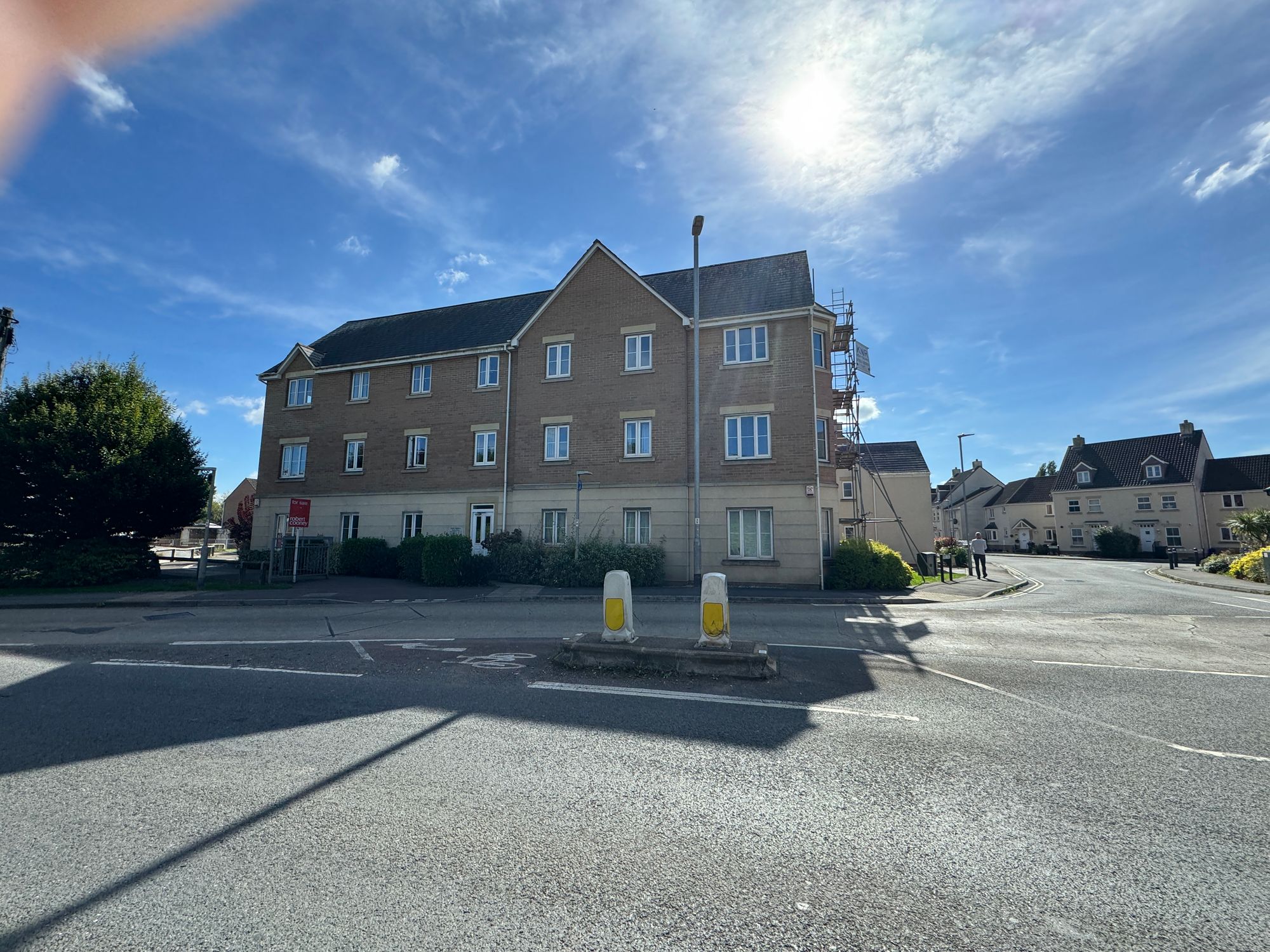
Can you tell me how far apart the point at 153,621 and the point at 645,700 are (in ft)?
37.8

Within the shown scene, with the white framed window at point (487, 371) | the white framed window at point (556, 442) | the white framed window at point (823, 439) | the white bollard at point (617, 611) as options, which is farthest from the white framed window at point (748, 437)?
the white bollard at point (617, 611)

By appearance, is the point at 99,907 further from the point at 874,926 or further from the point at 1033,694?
the point at 1033,694

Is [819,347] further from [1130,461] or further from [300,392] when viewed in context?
[1130,461]

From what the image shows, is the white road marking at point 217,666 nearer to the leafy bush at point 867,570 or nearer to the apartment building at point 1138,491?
the leafy bush at point 867,570

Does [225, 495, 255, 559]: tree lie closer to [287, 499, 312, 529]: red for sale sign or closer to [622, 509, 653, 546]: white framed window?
[287, 499, 312, 529]: red for sale sign

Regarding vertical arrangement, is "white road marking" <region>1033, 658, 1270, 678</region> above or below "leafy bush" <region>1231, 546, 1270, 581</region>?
below

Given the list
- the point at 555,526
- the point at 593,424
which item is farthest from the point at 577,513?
the point at 593,424

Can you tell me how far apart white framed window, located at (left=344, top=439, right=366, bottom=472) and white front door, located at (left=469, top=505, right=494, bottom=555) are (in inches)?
260

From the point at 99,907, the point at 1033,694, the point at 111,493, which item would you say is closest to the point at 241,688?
the point at 99,907

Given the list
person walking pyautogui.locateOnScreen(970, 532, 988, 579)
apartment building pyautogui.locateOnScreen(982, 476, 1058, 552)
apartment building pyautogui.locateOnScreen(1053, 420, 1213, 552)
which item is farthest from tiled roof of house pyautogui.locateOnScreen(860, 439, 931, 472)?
apartment building pyautogui.locateOnScreen(982, 476, 1058, 552)

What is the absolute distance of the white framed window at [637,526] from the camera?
2186cm

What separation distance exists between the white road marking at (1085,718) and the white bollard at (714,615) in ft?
8.54

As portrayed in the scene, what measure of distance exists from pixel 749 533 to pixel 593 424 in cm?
704

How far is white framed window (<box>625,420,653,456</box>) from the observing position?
2238cm
